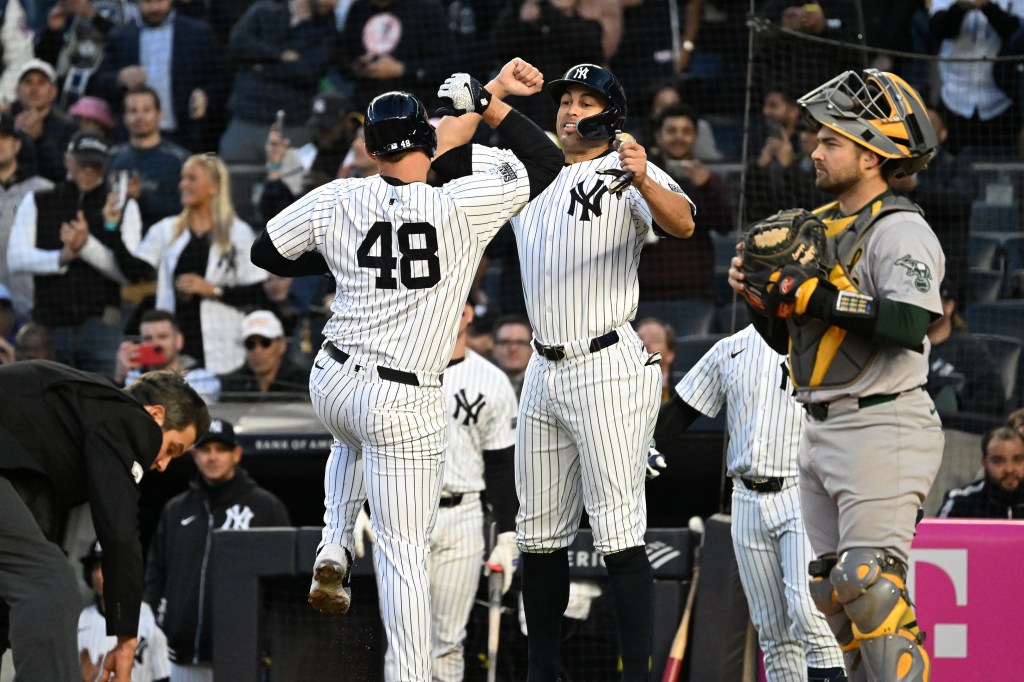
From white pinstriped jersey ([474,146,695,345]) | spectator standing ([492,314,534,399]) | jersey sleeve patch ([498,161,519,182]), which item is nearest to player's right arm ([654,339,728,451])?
white pinstriped jersey ([474,146,695,345])

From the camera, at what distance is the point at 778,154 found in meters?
8.44

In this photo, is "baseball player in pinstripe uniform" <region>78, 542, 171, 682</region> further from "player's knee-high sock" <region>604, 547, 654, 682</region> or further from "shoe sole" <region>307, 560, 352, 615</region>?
"player's knee-high sock" <region>604, 547, 654, 682</region>

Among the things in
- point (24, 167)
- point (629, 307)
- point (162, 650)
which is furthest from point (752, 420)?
point (24, 167)

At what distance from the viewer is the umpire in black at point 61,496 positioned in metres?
4.44

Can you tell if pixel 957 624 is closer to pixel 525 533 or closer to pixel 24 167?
pixel 525 533

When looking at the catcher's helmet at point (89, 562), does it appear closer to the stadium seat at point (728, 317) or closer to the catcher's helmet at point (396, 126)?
the stadium seat at point (728, 317)

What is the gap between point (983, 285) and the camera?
846 cm

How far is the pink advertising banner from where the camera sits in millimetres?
6039

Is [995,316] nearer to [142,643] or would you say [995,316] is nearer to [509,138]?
[509,138]

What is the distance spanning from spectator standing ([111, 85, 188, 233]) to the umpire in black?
462cm

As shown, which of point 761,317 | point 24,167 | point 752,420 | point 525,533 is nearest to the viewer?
point 761,317

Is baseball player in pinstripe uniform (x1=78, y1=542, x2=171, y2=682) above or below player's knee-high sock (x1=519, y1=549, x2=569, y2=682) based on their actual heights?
below

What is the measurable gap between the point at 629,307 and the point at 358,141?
4241mm

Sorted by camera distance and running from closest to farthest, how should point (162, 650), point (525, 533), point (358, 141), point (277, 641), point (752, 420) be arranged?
point (525, 533) < point (752, 420) < point (277, 641) < point (162, 650) < point (358, 141)
